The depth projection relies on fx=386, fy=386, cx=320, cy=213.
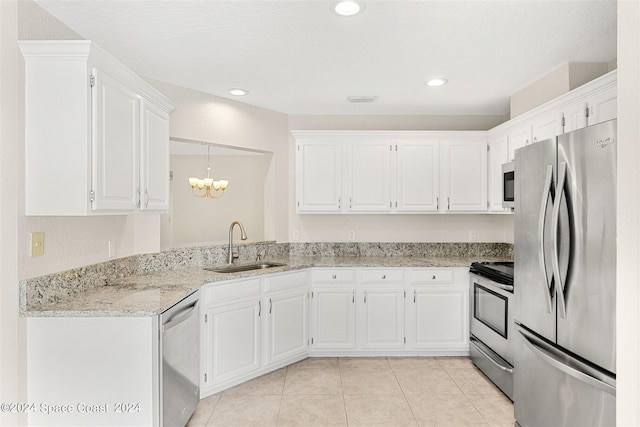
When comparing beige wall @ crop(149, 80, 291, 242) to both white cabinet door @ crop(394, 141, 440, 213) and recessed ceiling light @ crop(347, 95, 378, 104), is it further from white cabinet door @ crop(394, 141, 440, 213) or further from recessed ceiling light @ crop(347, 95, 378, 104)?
white cabinet door @ crop(394, 141, 440, 213)

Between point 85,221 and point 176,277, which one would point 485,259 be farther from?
point 85,221

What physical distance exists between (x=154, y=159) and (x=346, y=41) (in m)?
1.55

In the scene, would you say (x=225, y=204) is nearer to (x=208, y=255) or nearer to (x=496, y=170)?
(x=208, y=255)

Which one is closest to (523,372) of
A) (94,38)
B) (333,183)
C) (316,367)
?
(316,367)

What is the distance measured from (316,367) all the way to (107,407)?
1908 millimetres

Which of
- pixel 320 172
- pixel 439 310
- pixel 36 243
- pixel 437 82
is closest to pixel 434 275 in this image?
pixel 439 310

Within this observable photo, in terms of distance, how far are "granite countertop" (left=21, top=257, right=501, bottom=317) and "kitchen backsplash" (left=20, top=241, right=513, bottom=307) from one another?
2.1 inches

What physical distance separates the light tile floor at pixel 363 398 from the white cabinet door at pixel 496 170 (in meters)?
1.60

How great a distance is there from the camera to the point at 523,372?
88.4 inches

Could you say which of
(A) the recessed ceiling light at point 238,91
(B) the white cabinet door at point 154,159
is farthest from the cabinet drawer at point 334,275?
(A) the recessed ceiling light at point 238,91

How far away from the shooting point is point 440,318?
3777 mm

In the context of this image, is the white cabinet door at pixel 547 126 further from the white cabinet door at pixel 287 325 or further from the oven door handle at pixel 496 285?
the white cabinet door at pixel 287 325

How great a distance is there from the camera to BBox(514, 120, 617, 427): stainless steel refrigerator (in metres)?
1.61

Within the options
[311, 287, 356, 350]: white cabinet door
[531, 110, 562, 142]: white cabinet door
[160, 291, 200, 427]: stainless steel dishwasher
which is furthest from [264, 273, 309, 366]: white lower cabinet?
[531, 110, 562, 142]: white cabinet door
